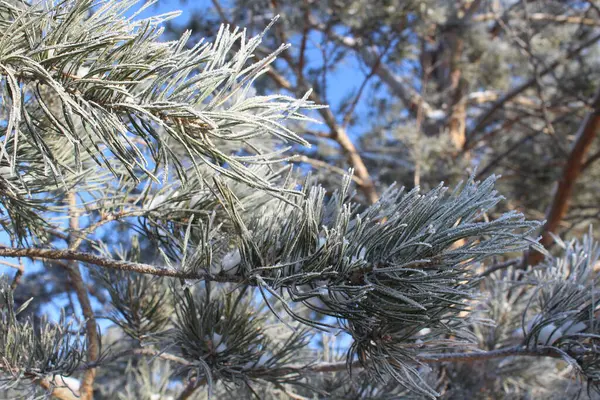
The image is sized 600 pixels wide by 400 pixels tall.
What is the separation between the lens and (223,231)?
983 millimetres

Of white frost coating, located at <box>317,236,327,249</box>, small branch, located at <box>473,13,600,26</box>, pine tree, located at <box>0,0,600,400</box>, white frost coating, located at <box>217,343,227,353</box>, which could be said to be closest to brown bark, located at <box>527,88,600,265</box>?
pine tree, located at <box>0,0,600,400</box>

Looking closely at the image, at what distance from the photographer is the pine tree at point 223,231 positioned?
63 cm

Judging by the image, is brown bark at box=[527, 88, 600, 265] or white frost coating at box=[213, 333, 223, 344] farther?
brown bark at box=[527, 88, 600, 265]

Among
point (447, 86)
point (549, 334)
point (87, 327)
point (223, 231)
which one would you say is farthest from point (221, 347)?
point (447, 86)

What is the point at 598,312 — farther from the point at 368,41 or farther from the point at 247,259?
the point at 368,41

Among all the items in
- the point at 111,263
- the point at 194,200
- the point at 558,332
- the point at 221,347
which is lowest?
the point at 558,332

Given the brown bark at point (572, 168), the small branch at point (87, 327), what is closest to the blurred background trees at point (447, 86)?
the brown bark at point (572, 168)

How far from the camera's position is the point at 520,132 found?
454cm

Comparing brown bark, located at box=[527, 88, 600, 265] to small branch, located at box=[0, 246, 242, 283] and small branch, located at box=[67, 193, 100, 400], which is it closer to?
small branch, located at box=[67, 193, 100, 400]

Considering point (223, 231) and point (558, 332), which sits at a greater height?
point (223, 231)

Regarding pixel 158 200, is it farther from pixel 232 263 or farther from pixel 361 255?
pixel 361 255

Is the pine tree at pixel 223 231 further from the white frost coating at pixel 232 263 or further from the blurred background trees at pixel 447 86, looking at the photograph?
the blurred background trees at pixel 447 86

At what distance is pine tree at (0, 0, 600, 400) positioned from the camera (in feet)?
2.05

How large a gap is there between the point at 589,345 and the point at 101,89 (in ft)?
2.44
